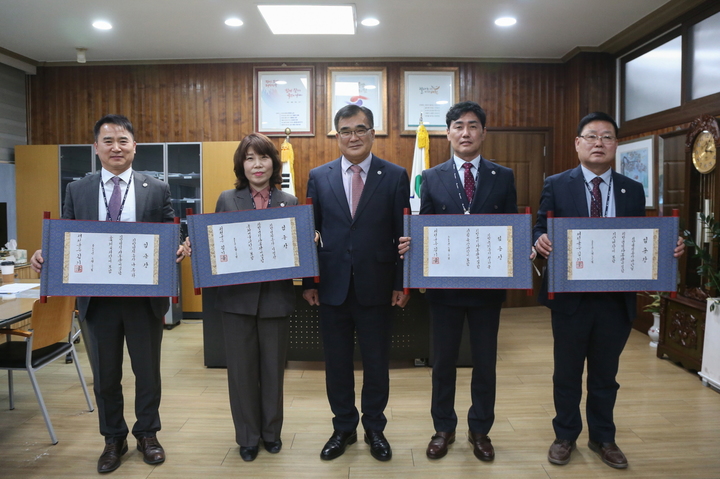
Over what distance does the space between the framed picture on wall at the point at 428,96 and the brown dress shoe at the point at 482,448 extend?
4.27m

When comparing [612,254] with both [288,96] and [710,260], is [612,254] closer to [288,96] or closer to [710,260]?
[710,260]

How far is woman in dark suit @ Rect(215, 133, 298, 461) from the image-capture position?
2.28 m

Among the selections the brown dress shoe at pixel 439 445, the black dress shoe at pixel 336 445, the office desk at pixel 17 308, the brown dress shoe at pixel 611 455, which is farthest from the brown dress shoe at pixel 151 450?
the brown dress shoe at pixel 611 455

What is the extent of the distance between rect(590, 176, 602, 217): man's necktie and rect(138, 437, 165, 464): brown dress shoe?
2338mm

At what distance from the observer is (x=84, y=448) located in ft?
8.38

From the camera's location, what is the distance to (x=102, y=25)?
16.0 feet

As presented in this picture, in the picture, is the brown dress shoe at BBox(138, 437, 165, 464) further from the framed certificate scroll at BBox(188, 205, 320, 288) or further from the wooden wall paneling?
the wooden wall paneling

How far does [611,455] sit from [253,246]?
194 centimetres

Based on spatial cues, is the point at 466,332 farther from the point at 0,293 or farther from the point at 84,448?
the point at 0,293

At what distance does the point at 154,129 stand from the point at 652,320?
5961 millimetres

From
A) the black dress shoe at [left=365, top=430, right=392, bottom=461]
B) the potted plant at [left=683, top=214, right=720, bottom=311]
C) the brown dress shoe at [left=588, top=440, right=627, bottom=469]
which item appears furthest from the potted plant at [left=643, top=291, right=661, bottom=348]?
the black dress shoe at [left=365, top=430, right=392, bottom=461]

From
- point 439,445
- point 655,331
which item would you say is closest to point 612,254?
point 439,445

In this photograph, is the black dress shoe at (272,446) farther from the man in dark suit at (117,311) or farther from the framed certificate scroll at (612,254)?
the framed certificate scroll at (612,254)

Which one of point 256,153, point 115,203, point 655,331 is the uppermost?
point 256,153
